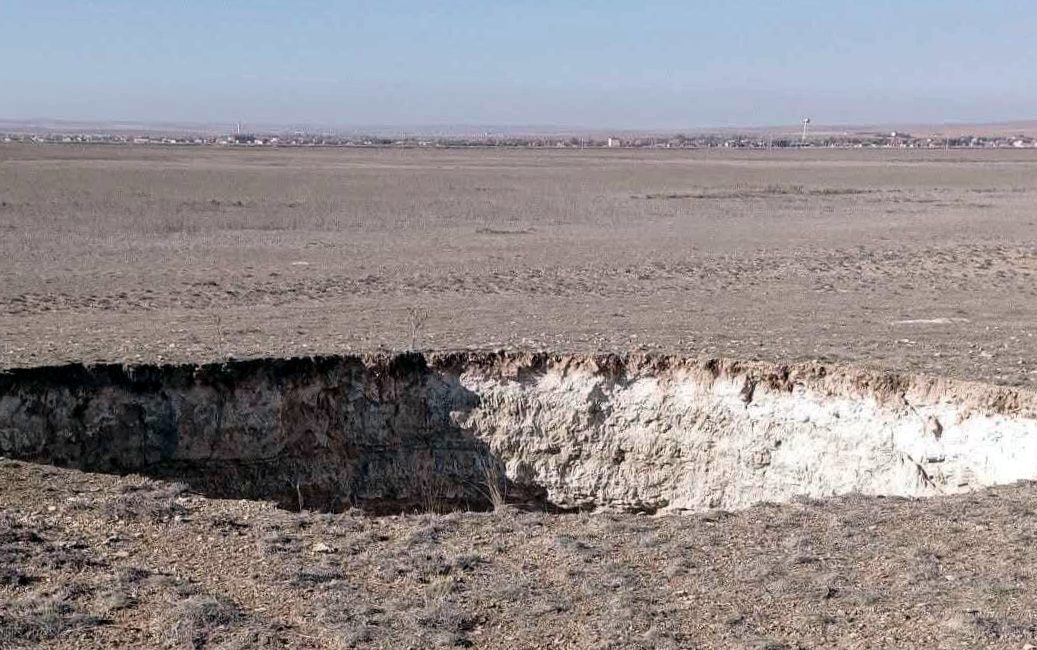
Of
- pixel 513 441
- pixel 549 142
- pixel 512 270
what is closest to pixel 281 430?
pixel 513 441

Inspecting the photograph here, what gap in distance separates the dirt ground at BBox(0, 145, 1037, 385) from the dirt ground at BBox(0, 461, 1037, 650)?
14.7ft

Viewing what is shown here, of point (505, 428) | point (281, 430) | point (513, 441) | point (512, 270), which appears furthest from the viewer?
point (512, 270)

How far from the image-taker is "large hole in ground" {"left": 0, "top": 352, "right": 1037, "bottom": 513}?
11203 millimetres

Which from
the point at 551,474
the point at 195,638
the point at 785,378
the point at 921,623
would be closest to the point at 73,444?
the point at 551,474

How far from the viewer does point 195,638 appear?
604cm

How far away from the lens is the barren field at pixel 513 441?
646 centimetres

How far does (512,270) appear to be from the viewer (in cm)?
2202

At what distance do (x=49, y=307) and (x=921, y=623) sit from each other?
1388 cm

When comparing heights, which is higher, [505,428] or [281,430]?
[281,430]

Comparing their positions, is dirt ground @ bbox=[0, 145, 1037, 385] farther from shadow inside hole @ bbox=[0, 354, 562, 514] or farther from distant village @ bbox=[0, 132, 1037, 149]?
distant village @ bbox=[0, 132, 1037, 149]

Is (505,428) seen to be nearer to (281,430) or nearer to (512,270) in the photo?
(281,430)

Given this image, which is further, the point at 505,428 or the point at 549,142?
the point at 549,142

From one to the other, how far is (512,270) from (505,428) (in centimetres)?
959

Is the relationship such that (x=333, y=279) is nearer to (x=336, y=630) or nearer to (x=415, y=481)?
(x=415, y=481)
